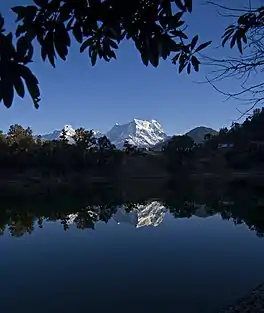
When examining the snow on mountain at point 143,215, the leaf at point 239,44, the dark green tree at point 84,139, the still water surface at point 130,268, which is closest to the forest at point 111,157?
the dark green tree at point 84,139

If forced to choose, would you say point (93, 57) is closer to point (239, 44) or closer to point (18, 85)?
point (18, 85)

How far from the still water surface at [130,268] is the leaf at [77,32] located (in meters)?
5.05

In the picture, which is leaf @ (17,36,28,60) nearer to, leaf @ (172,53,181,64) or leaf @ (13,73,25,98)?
leaf @ (13,73,25,98)

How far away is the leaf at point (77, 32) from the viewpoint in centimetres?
133

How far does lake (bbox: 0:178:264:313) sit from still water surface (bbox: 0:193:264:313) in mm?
17

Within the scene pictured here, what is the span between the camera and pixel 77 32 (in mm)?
1354

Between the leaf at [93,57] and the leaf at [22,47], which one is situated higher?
the leaf at [93,57]

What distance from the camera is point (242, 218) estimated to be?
14.9m

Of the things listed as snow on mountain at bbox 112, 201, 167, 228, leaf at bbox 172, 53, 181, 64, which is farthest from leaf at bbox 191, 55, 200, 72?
snow on mountain at bbox 112, 201, 167, 228

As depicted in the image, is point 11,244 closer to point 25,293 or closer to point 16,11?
point 25,293

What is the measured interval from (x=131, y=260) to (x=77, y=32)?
317 inches

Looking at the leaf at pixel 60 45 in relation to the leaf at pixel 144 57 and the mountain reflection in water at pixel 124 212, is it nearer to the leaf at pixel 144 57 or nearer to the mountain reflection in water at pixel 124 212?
the leaf at pixel 144 57

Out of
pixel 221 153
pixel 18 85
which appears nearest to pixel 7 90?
pixel 18 85

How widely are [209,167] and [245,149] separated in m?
5.89
